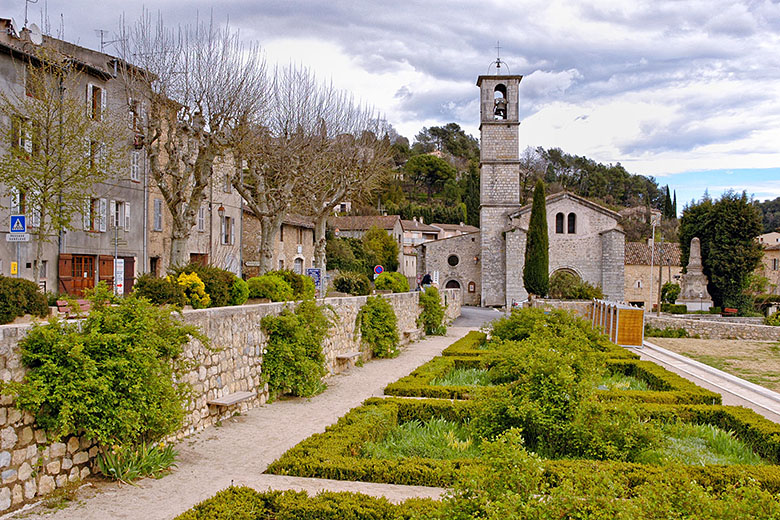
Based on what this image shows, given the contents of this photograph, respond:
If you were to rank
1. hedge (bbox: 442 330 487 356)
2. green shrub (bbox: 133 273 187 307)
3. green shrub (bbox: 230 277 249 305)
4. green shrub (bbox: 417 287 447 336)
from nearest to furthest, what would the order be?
green shrub (bbox: 133 273 187 307)
green shrub (bbox: 230 277 249 305)
hedge (bbox: 442 330 487 356)
green shrub (bbox: 417 287 447 336)

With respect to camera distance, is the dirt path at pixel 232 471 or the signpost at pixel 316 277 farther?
the signpost at pixel 316 277

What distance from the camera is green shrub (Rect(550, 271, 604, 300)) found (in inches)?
1292

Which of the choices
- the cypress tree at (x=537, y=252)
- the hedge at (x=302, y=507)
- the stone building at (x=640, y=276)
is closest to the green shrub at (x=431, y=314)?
the cypress tree at (x=537, y=252)

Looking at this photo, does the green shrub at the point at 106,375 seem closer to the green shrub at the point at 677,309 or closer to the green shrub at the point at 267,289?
the green shrub at the point at 267,289

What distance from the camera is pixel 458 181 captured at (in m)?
91.8

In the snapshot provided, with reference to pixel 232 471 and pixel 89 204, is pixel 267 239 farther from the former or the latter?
pixel 232 471

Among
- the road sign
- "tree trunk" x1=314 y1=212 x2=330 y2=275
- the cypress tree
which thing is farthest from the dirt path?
the cypress tree

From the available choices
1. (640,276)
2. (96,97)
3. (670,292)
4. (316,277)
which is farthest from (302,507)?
(640,276)

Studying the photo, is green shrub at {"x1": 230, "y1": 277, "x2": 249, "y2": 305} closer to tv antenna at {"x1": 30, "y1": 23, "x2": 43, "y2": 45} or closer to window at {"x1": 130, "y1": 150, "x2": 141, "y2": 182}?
tv antenna at {"x1": 30, "y1": 23, "x2": 43, "y2": 45}

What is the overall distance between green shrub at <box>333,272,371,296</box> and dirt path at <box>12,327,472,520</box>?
1098 cm

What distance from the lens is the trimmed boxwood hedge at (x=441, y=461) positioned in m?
5.49

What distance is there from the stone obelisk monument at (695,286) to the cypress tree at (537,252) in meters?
8.40

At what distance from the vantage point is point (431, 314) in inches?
969

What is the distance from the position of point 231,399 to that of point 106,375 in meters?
2.98
